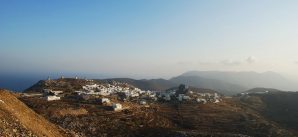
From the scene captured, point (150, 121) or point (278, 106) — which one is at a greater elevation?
point (150, 121)

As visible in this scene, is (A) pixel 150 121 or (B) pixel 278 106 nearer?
(A) pixel 150 121

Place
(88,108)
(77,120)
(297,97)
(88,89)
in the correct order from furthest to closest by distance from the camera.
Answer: (297,97)
(88,89)
(88,108)
(77,120)

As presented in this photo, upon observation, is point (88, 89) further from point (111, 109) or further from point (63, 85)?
point (111, 109)

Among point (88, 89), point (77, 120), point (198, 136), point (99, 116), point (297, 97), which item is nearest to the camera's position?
point (198, 136)

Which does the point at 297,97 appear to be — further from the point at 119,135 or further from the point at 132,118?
the point at 119,135

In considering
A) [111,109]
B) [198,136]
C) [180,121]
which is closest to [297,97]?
[180,121]

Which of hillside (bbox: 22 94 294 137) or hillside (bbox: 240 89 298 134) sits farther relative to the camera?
hillside (bbox: 240 89 298 134)

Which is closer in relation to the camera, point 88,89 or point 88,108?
point 88,108

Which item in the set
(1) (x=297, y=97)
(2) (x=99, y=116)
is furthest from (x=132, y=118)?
(1) (x=297, y=97)

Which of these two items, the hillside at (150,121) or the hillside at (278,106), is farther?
the hillside at (278,106)
